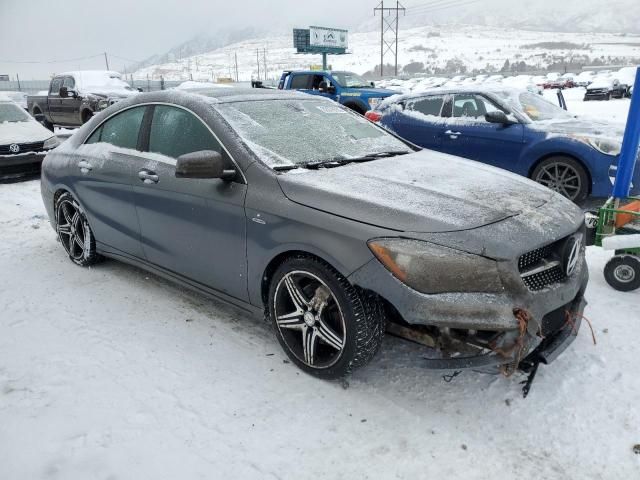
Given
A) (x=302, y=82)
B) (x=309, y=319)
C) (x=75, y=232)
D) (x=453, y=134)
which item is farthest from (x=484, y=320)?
(x=302, y=82)

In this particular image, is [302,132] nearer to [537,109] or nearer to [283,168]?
[283,168]

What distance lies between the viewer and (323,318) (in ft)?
9.07

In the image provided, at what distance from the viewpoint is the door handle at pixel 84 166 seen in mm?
4219

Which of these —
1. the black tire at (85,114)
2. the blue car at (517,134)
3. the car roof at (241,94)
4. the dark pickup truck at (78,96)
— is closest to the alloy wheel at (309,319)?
the car roof at (241,94)

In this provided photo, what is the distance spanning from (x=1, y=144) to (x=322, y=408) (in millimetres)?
8322

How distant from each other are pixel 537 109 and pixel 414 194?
5.38 m

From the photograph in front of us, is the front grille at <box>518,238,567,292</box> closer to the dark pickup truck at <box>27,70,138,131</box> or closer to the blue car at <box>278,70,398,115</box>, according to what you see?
the blue car at <box>278,70,398,115</box>

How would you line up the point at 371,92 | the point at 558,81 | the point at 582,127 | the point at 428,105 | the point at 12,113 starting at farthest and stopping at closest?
the point at 558,81, the point at 371,92, the point at 12,113, the point at 428,105, the point at 582,127

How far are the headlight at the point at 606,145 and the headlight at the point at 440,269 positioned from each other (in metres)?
4.73

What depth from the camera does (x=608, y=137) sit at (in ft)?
20.2

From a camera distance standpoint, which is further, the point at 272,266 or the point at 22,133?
the point at 22,133

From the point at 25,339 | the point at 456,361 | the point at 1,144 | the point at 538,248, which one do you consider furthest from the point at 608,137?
the point at 1,144

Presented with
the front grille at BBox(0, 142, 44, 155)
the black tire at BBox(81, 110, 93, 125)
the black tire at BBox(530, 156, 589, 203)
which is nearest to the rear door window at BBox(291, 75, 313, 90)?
the black tire at BBox(81, 110, 93, 125)

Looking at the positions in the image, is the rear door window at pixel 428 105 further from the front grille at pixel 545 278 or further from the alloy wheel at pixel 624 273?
the front grille at pixel 545 278
